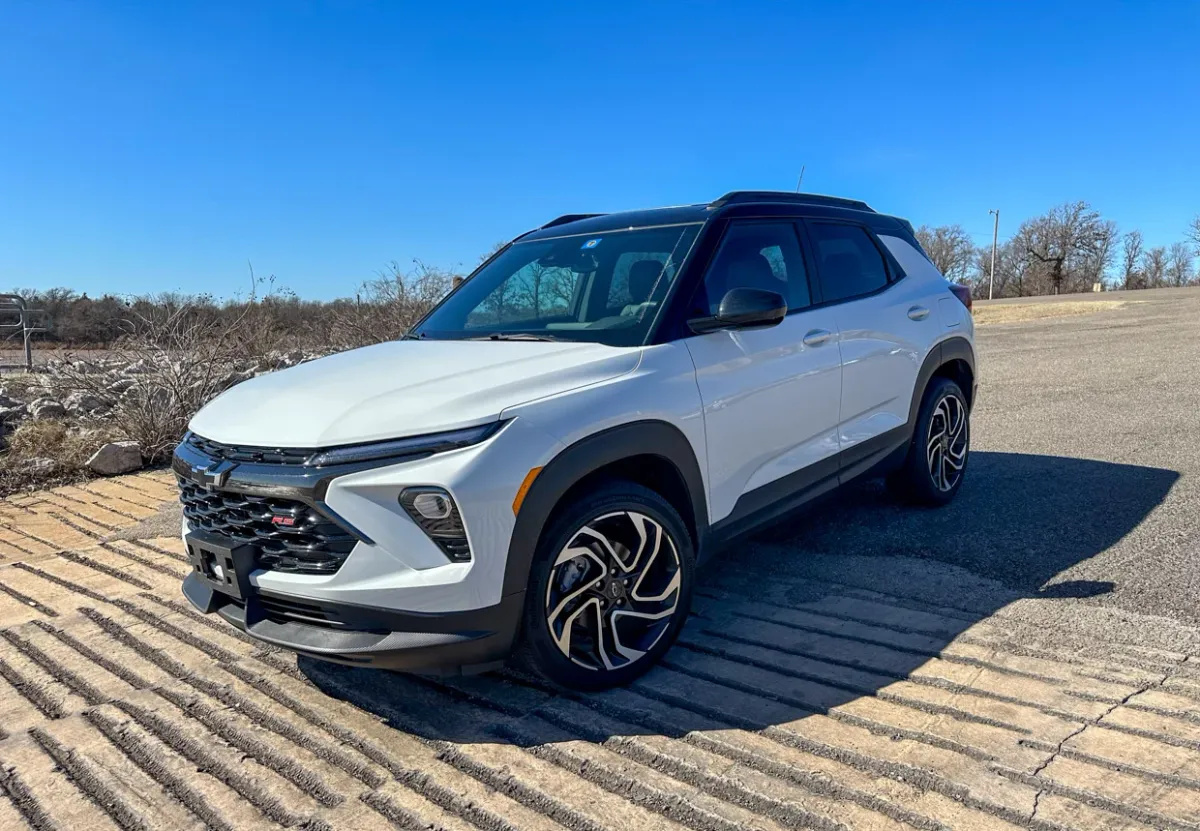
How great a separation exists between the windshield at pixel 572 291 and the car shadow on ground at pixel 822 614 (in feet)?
4.59

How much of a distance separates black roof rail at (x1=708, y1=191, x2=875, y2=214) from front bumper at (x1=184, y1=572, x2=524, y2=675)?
2.33 meters

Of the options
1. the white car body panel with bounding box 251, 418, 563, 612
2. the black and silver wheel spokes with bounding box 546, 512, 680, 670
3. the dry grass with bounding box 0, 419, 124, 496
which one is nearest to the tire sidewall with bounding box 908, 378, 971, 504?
the black and silver wheel spokes with bounding box 546, 512, 680, 670

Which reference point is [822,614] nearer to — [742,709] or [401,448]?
[742,709]


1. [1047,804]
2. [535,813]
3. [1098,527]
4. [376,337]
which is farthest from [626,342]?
[376,337]

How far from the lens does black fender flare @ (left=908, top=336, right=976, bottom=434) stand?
16.6ft

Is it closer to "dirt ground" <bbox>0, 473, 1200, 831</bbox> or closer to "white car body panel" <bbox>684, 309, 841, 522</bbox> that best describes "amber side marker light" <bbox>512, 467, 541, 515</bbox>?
"dirt ground" <bbox>0, 473, 1200, 831</bbox>

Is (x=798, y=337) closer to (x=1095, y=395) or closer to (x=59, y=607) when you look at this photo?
(x=59, y=607)

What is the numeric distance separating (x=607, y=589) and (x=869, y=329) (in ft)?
7.64

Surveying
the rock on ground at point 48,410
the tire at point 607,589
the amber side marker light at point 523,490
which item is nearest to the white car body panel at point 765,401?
the tire at point 607,589

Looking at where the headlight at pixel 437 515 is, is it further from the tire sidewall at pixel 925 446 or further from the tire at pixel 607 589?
the tire sidewall at pixel 925 446

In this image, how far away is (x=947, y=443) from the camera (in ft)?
17.8

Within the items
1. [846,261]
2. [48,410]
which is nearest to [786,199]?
[846,261]

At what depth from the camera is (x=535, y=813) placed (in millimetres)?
2502

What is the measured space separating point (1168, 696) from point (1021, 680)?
47 cm
